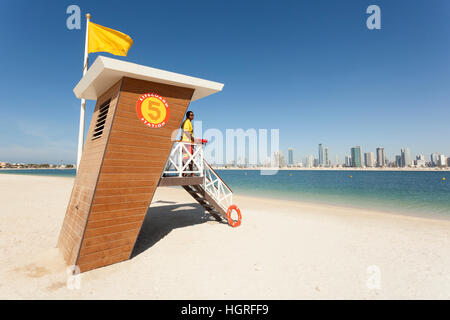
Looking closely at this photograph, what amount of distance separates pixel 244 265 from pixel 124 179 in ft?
13.6

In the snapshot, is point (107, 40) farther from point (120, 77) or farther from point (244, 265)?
point (244, 265)

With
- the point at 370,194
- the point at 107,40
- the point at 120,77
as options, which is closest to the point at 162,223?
the point at 120,77

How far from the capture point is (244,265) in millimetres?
5863

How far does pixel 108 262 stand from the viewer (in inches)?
223

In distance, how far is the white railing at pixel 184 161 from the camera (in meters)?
7.61

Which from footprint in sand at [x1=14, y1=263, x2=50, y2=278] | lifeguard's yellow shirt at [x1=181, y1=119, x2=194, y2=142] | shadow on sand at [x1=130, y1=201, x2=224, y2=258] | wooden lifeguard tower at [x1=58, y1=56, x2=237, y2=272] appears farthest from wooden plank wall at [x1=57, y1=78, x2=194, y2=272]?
lifeguard's yellow shirt at [x1=181, y1=119, x2=194, y2=142]

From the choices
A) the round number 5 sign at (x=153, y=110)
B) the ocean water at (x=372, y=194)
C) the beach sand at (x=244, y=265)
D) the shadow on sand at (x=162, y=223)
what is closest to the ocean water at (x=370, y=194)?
the ocean water at (x=372, y=194)

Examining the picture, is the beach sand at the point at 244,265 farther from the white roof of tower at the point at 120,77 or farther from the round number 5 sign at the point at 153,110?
the white roof of tower at the point at 120,77

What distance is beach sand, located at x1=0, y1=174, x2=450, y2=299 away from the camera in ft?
15.1

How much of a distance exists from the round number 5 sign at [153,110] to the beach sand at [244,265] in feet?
13.4

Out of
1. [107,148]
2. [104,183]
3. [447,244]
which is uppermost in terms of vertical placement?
[107,148]
